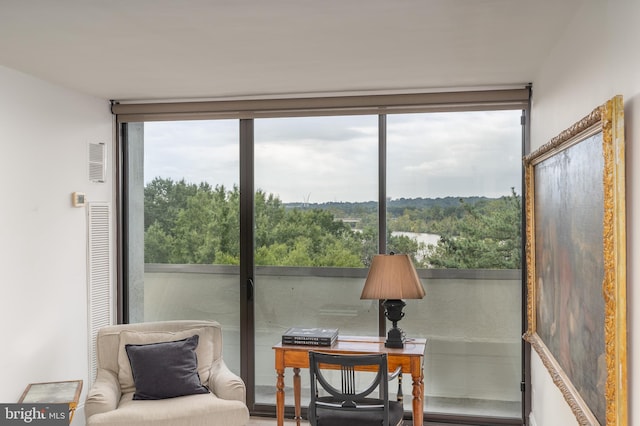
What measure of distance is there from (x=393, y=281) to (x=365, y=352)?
0.50m

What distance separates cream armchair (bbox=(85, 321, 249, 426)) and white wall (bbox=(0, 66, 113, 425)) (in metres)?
0.45

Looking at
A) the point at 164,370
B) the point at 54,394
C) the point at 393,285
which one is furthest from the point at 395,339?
the point at 54,394

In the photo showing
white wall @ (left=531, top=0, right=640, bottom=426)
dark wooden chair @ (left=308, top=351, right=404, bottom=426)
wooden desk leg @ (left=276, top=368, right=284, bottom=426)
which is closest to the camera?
white wall @ (left=531, top=0, right=640, bottom=426)

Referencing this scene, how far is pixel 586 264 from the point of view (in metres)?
2.27

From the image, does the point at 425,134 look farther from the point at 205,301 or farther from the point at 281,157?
the point at 205,301

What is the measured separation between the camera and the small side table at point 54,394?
3682 mm

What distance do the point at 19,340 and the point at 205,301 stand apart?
146 centimetres

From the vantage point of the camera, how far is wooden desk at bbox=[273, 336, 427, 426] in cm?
380

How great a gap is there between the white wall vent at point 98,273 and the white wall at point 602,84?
3.33 m

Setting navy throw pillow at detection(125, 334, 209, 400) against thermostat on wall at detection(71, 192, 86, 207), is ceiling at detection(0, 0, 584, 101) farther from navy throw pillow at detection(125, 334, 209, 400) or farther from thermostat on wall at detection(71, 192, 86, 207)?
navy throw pillow at detection(125, 334, 209, 400)

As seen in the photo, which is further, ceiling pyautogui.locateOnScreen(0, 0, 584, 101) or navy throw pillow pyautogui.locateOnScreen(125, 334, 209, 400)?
navy throw pillow pyautogui.locateOnScreen(125, 334, 209, 400)

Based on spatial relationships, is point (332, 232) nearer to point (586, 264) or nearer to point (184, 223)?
point (184, 223)

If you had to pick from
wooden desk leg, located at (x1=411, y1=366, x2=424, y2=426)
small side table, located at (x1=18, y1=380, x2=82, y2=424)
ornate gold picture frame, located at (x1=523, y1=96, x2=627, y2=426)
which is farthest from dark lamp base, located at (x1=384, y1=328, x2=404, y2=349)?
small side table, located at (x1=18, y1=380, x2=82, y2=424)

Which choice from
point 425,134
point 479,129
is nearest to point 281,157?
point 425,134
